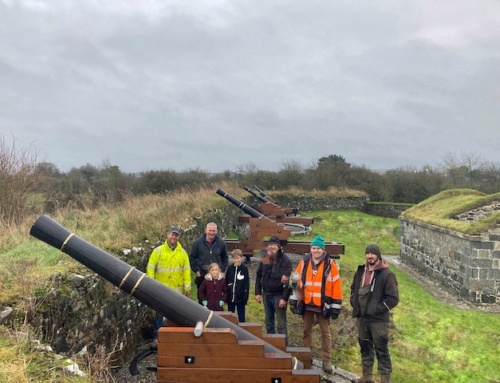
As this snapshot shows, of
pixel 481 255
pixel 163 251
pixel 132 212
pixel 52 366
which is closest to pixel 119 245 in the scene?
pixel 163 251

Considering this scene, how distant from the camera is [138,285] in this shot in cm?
296

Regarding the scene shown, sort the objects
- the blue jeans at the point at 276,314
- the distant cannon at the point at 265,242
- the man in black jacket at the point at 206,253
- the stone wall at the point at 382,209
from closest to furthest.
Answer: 1. the blue jeans at the point at 276,314
2. the man in black jacket at the point at 206,253
3. the distant cannon at the point at 265,242
4. the stone wall at the point at 382,209

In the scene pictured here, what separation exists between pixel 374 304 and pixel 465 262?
6248 mm

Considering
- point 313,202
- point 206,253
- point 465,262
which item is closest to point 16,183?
point 206,253

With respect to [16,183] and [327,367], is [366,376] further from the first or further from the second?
[16,183]

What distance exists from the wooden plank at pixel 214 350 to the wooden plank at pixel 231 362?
0.09 feet

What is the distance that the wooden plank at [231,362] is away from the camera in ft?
9.15

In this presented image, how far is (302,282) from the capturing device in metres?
4.34

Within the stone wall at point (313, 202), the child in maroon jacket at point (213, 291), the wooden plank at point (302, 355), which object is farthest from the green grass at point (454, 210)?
the stone wall at point (313, 202)

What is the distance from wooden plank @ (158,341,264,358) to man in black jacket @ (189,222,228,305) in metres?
2.44

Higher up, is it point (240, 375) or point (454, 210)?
point (454, 210)

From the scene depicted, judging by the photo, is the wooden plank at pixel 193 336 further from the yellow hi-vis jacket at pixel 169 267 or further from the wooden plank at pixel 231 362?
the yellow hi-vis jacket at pixel 169 267

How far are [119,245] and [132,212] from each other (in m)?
2.09

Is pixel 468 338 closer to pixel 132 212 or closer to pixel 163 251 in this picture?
pixel 163 251
